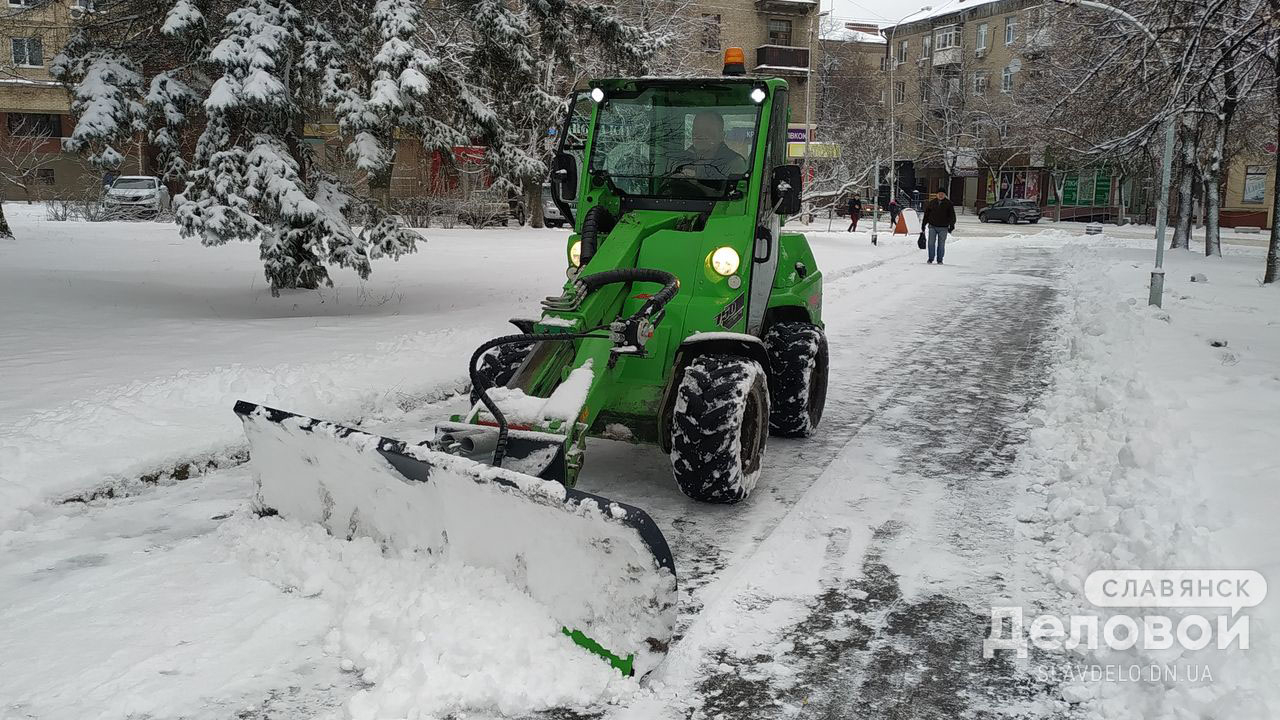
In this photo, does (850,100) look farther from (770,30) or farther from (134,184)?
(134,184)

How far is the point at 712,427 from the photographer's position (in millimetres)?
4918

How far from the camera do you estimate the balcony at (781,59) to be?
172ft

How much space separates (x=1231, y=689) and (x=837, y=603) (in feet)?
5.03

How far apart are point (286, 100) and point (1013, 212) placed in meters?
44.5

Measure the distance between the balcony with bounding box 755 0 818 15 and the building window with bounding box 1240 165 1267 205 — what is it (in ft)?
78.2

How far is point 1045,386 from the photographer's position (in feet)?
28.2

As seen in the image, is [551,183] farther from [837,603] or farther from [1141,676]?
[1141,676]

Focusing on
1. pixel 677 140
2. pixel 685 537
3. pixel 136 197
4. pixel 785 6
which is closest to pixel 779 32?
pixel 785 6

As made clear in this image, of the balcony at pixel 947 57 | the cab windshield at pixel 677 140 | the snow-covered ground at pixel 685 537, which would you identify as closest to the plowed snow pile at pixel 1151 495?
the snow-covered ground at pixel 685 537

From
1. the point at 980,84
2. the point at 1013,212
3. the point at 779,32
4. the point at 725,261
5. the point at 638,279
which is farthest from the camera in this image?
the point at 980,84

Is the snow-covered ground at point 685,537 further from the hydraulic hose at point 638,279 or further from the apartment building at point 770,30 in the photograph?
the apartment building at point 770,30

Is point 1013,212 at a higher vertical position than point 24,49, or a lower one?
lower

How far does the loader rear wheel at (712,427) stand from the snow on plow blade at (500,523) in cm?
135

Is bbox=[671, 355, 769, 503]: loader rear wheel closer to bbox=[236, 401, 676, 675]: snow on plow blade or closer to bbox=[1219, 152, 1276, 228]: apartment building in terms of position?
bbox=[236, 401, 676, 675]: snow on plow blade
